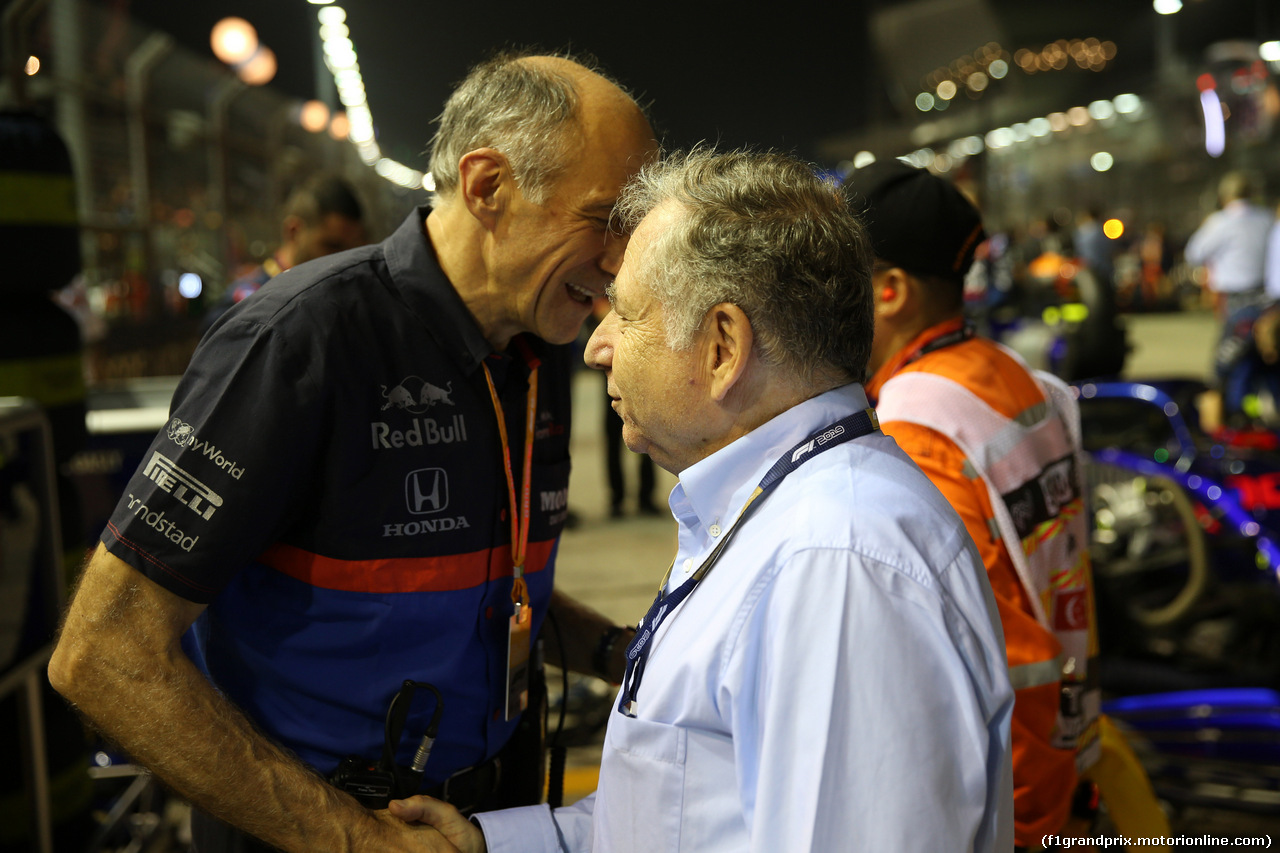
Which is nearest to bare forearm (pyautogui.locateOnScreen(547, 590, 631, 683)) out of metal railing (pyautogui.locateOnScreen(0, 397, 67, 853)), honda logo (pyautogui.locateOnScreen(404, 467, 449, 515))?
honda logo (pyautogui.locateOnScreen(404, 467, 449, 515))

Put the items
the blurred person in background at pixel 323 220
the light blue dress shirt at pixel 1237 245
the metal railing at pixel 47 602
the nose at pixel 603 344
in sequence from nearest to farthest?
the nose at pixel 603 344, the metal railing at pixel 47 602, the blurred person in background at pixel 323 220, the light blue dress shirt at pixel 1237 245

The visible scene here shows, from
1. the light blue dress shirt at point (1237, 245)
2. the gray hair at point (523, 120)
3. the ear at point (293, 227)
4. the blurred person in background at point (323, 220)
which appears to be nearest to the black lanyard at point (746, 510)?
the gray hair at point (523, 120)

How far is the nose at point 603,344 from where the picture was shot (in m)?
1.24

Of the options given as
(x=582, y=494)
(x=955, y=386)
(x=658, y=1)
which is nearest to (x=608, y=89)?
(x=955, y=386)

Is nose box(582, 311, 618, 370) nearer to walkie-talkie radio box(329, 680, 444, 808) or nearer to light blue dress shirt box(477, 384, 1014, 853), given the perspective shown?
light blue dress shirt box(477, 384, 1014, 853)

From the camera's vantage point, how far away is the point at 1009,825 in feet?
3.51

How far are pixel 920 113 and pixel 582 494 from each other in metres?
12.8

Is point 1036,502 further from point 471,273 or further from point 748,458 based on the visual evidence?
point 471,273

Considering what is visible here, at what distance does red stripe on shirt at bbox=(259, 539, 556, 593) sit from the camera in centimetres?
143

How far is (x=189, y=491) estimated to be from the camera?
1.29 meters

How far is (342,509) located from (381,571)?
0.36 ft

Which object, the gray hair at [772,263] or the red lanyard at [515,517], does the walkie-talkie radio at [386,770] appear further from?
the gray hair at [772,263]

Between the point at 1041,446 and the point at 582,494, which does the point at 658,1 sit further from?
the point at 1041,446

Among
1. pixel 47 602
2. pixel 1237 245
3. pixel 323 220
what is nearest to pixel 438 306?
pixel 47 602
